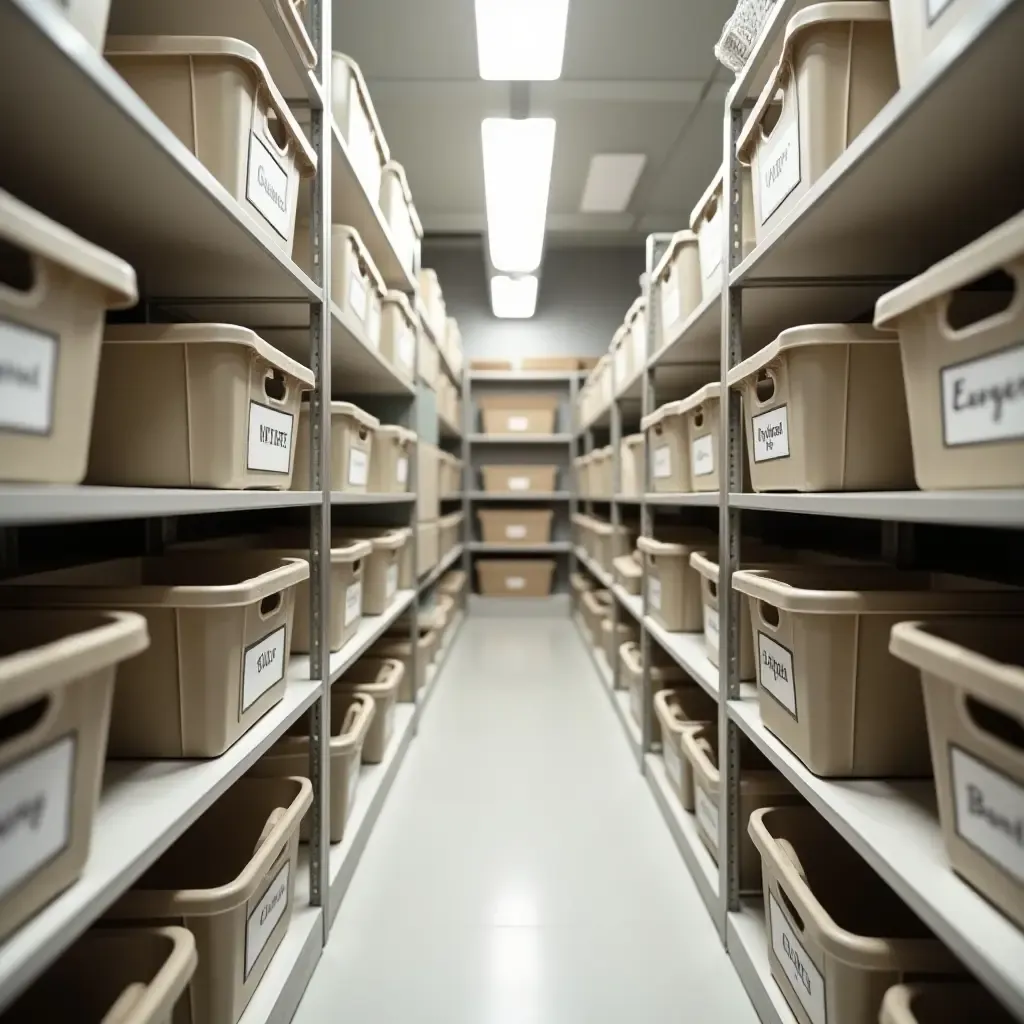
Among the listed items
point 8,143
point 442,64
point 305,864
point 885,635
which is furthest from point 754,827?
point 442,64

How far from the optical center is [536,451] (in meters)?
5.57

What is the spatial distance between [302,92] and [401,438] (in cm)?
114

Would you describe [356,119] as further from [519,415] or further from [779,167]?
[519,415]

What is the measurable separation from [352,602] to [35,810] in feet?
4.06

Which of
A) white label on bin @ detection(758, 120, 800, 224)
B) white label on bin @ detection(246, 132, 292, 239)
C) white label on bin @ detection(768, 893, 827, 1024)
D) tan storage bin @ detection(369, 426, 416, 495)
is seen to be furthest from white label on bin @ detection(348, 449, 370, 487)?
white label on bin @ detection(768, 893, 827, 1024)

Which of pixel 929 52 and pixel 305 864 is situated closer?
pixel 929 52

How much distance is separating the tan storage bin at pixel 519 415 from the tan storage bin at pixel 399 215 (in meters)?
2.44

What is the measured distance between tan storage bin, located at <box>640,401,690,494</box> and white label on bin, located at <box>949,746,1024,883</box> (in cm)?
128

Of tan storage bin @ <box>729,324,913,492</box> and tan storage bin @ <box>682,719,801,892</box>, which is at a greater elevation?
tan storage bin @ <box>729,324,913,492</box>

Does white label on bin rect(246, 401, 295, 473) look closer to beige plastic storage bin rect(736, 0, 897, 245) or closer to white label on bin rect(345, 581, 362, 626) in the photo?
white label on bin rect(345, 581, 362, 626)

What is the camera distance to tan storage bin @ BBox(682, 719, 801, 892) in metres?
1.41

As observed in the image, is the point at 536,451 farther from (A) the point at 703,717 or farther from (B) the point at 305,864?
(B) the point at 305,864

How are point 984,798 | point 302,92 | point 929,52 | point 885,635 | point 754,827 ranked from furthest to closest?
1. point 302,92
2. point 754,827
3. point 885,635
4. point 929,52
5. point 984,798

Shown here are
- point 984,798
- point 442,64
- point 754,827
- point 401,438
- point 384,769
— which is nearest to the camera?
point 984,798
